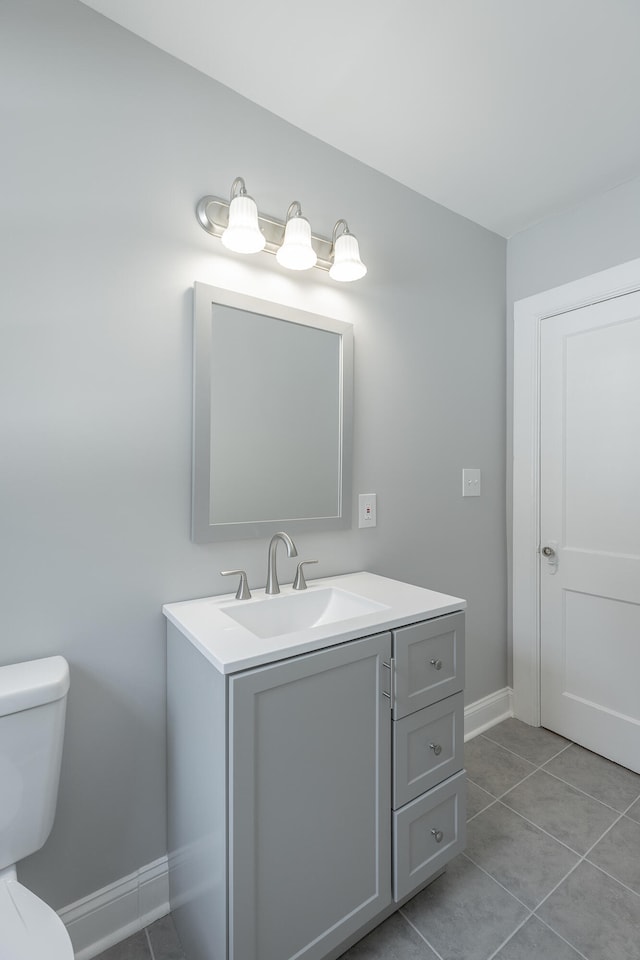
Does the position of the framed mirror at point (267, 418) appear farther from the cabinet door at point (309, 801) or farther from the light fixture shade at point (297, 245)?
the cabinet door at point (309, 801)

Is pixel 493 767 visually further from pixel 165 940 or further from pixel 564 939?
pixel 165 940

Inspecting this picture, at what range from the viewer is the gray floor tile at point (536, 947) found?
116 centimetres

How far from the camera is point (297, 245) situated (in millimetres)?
1422

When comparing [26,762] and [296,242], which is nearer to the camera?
[26,762]

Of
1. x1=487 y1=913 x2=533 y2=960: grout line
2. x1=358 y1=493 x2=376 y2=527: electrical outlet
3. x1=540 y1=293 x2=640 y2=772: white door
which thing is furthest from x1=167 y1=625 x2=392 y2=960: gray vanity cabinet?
x1=540 y1=293 x2=640 y2=772: white door

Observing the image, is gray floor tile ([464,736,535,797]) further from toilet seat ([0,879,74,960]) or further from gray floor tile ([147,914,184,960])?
toilet seat ([0,879,74,960])

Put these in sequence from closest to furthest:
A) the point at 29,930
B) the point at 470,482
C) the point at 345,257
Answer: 1. the point at 29,930
2. the point at 345,257
3. the point at 470,482

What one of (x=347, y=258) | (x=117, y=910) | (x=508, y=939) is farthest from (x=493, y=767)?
(x=347, y=258)

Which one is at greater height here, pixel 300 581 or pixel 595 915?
pixel 300 581

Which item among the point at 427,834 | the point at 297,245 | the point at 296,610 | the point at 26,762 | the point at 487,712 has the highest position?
the point at 297,245

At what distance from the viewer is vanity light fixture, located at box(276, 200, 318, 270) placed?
142 cm

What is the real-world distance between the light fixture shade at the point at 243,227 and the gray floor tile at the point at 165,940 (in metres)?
1.93

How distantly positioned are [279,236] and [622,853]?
232 centimetres

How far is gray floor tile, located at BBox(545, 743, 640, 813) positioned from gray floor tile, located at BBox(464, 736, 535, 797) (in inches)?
5.2
